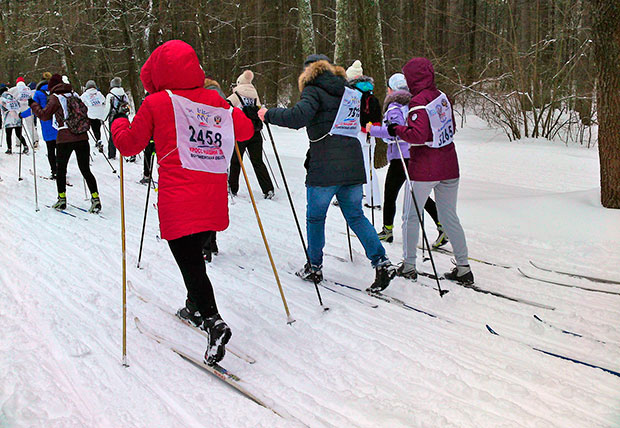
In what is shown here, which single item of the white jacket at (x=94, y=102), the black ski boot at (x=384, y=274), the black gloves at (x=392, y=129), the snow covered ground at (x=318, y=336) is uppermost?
the white jacket at (x=94, y=102)

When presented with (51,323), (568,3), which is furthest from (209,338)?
(568,3)

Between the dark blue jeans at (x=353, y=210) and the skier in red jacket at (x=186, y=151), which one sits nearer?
the skier in red jacket at (x=186, y=151)

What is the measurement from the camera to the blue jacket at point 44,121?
8125mm

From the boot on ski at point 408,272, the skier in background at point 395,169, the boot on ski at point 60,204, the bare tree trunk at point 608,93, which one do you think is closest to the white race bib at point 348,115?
the skier in background at point 395,169

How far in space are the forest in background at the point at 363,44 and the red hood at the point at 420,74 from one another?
10.7 ft

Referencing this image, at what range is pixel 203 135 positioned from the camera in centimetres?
303

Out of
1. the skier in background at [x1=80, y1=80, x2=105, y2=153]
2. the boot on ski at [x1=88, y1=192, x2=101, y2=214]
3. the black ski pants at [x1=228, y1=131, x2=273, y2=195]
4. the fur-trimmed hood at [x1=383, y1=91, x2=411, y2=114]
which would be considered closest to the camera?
the fur-trimmed hood at [x1=383, y1=91, x2=411, y2=114]

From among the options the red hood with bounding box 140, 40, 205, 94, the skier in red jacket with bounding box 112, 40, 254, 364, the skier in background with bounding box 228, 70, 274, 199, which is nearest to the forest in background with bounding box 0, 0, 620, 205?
the skier in background with bounding box 228, 70, 274, 199

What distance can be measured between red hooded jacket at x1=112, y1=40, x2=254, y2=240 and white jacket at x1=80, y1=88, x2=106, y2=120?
755 cm

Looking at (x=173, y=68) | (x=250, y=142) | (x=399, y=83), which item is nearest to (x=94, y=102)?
(x=250, y=142)

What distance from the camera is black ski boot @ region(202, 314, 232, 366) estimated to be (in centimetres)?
296

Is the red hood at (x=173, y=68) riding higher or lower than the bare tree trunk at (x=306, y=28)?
lower

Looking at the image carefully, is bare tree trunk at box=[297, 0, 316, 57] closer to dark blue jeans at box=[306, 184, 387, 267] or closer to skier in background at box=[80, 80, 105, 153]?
skier in background at box=[80, 80, 105, 153]

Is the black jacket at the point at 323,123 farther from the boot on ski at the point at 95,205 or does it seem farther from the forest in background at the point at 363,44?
the boot on ski at the point at 95,205
